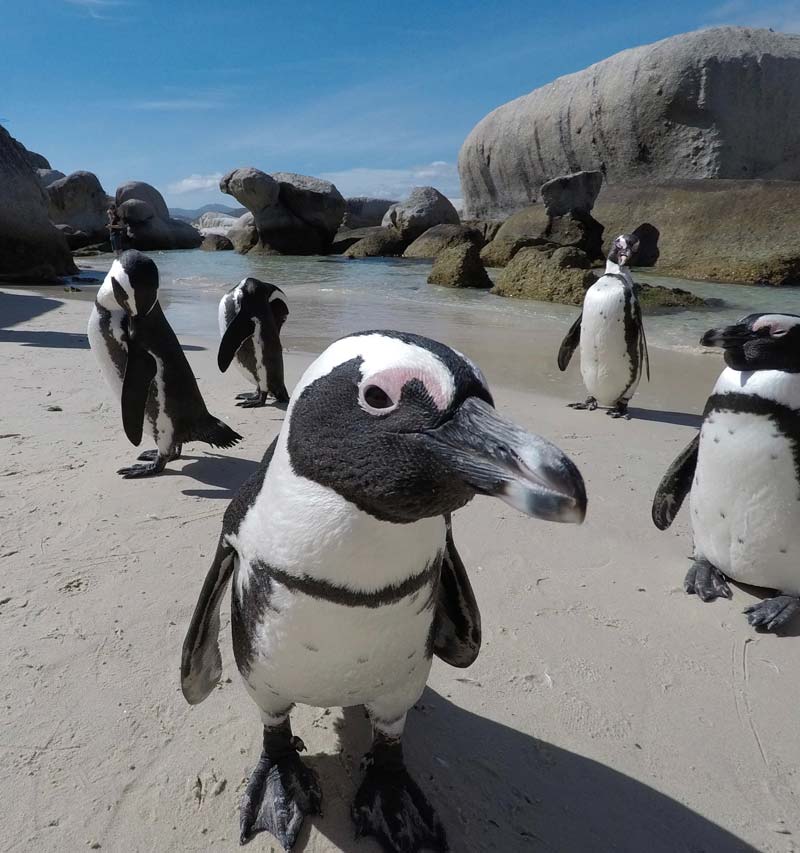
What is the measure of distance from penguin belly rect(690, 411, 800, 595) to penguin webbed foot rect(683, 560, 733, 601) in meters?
0.04

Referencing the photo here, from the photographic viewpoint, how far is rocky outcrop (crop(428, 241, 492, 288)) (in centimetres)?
1398

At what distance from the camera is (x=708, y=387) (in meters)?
5.81

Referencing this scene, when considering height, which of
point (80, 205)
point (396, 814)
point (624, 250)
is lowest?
point (396, 814)

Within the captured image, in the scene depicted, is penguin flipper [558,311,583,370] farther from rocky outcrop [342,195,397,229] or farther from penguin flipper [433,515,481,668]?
rocky outcrop [342,195,397,229]

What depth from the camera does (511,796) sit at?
5.13 feet

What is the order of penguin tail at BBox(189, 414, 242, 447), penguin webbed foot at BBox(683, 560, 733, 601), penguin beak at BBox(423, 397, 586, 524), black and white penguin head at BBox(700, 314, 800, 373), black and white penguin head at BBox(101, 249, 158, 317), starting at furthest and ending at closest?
penguin tail at BBox(189, 414, 242, 447) → black and white penguin head at BBox(101, 249, 158, 317) → penguin webbed foot at BBox(683, 560, 733, 601) → black and white penguin head at BBox(700, 314, 800, 373) → penguin beak at BBox(423, 397, 586, 524)

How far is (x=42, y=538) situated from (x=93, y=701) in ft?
3.31

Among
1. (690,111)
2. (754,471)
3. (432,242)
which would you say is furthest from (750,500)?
(690,111)

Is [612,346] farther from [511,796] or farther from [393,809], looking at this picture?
[393,809]

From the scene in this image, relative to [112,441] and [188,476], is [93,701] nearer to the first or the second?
[188,476]

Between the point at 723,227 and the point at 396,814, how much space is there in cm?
1750

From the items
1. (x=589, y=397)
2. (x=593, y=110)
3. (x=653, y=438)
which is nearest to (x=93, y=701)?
(x=653, y=438)

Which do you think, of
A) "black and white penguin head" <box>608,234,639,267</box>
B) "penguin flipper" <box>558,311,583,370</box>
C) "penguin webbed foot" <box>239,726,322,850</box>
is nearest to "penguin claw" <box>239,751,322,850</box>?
"penguin webbed foot" <box>239,726,322,850</box>

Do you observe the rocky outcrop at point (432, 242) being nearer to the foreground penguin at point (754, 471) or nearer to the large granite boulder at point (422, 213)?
the large granite boulder at point (422, 213)
